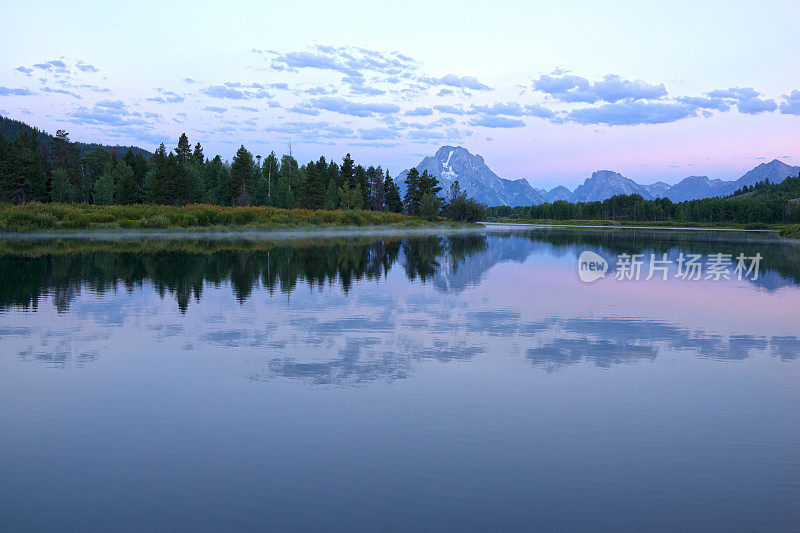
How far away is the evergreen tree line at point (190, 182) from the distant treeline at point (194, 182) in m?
0.15

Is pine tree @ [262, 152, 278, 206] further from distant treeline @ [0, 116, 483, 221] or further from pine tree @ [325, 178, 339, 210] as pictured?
pine tree @ [325, 178, 339, 210]

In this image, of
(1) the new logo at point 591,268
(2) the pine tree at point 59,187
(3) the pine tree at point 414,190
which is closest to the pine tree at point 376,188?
(3) the pine tree at point 414,190

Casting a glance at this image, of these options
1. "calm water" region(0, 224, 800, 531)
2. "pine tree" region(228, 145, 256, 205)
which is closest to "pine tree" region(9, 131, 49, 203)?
"pine tree" region(228, 145, 256, 205)

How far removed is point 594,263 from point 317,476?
34632 mm

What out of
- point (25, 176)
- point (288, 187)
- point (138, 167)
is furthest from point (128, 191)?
point (288, 187)

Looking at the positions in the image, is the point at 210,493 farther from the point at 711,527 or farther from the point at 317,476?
the point at 711,527

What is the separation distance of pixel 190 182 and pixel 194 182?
13.0 ft

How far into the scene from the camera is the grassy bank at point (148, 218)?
6138 cm

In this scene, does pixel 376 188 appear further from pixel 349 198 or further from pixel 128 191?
pixel 128 191

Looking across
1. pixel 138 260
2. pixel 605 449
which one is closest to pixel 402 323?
pixel 605 449

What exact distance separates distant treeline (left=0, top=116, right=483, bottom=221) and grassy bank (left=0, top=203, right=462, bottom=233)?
73.7ft

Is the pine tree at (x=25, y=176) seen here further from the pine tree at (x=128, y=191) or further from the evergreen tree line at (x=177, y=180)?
the pine tree at (x=128, y=191)

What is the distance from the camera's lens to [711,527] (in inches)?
231

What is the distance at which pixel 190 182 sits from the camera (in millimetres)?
103812
